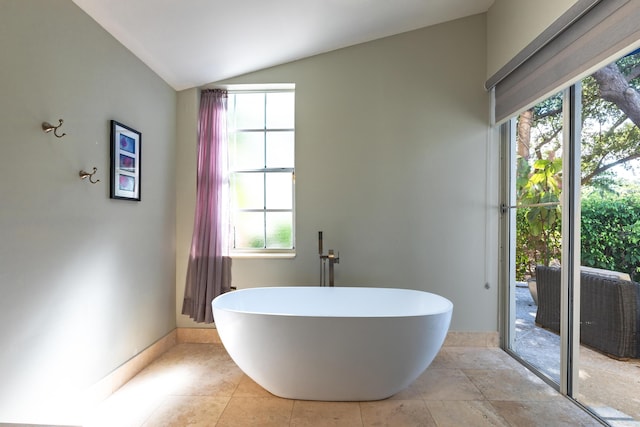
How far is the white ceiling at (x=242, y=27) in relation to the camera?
1929 millimetres

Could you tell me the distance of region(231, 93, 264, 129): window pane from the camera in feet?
9.80

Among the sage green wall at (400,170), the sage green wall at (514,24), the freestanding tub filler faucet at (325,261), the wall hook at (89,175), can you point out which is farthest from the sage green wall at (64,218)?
the sage green wall at (514,24)

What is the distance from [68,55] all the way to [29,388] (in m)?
→ 1.68

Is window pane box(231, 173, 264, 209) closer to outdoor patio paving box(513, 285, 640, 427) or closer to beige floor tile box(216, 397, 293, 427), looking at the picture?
beige floor tile box(216, 397, 293, 427)

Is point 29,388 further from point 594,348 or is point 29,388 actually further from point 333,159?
point 594,348

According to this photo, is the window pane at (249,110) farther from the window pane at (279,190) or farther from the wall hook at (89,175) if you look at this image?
the wall hook at (89,175)

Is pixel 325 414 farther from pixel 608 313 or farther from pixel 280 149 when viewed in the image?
pixel 280 149

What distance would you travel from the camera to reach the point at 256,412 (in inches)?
70.9

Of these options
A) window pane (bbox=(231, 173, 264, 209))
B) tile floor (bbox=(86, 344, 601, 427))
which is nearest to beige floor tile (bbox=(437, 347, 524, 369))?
tile floor (bbox=(86, 344, 601, 427))

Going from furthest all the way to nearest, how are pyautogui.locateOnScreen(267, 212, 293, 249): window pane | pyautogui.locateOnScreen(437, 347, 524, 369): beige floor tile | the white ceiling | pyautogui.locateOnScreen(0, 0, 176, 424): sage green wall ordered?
1. pyautogui.locateOnScreen(267, 212, 293, 249): window pane
2. pyautogui.locateOnScreen(437, 347, 524, 369): beige floor tile
3. the white ceiling
4. pyautogui.locateOnScreen(0, 0, 176, 424): sage green wall

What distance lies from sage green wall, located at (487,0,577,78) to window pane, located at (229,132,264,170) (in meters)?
2.16

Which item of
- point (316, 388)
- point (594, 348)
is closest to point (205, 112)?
point (316, 388)

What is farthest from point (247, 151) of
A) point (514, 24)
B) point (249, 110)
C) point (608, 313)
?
point (608, 313)

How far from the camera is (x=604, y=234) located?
1.75m
